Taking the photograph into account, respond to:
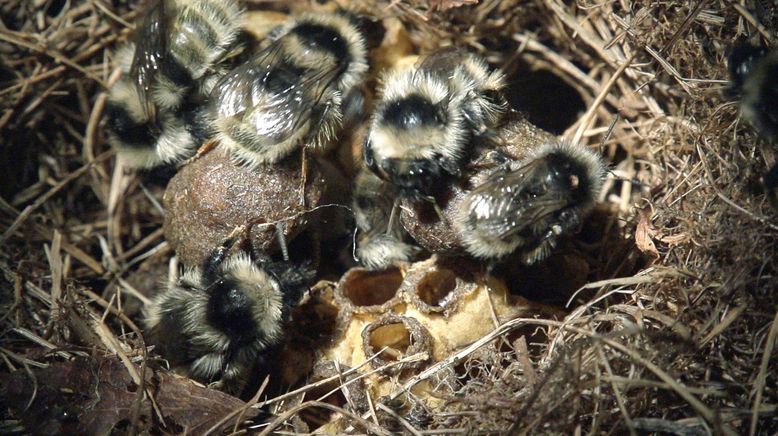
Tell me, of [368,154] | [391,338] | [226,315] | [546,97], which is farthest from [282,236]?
[546,97]

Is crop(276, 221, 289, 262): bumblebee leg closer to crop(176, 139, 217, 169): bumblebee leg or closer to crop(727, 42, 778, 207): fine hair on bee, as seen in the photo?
crop(176, 139, 217, 169): bumblebee leg

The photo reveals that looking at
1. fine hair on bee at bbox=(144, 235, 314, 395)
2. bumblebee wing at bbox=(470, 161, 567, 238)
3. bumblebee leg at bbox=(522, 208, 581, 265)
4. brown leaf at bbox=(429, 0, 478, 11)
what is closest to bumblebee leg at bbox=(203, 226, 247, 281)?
fine hair on bee at bbox=(144, 235, 314, 395)

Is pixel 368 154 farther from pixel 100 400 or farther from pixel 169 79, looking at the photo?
pixel 100 400

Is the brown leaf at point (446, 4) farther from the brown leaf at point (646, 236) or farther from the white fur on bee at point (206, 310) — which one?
the white fur on bee at point (206, 310)

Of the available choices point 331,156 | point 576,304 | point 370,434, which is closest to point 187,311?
point 370,434

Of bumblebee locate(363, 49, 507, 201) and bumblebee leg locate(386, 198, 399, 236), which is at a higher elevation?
bumblebee locate(363, 49, 507, 201)

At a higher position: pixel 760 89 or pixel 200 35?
pixel 760 89
